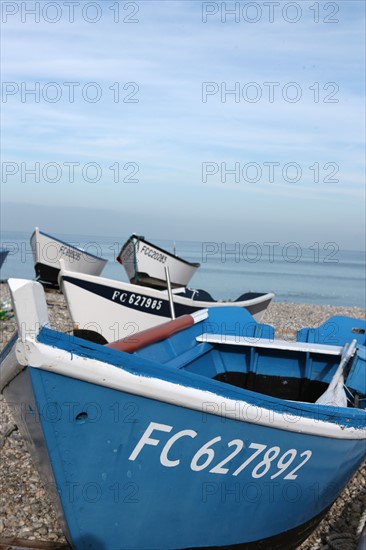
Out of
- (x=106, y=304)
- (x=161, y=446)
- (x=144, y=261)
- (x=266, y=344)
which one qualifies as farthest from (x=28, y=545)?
(x=144, y=261)

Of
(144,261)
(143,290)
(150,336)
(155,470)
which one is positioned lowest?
(155,470)

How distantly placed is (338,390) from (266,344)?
1.16 m

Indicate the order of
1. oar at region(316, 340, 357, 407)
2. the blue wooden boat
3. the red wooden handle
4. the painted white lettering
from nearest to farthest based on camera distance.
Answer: the blue wooden boat → the painted white lettering → oar at region(316, 340, 357, 407) → the red wooden handle

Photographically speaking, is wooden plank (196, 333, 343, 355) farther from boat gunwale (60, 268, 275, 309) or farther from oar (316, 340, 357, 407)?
boat gunwale (60, 268, 275, 309)

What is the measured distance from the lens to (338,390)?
20.0 ft

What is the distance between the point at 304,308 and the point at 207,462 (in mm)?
24527

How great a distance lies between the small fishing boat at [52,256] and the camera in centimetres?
2508

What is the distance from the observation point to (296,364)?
7.25 metres

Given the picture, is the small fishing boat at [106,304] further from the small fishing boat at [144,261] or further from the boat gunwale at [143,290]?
the small fishing boat at [144,261]

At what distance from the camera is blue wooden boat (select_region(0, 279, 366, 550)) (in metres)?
3.73

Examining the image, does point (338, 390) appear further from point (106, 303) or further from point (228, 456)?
point (106, 303)

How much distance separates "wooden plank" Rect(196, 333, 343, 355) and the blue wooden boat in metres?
1.85

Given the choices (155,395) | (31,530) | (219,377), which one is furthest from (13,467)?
(155,395)

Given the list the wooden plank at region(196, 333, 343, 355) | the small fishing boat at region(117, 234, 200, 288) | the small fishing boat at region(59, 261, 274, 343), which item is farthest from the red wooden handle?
the small fishing boat at region(117, 234, 200, 288)
